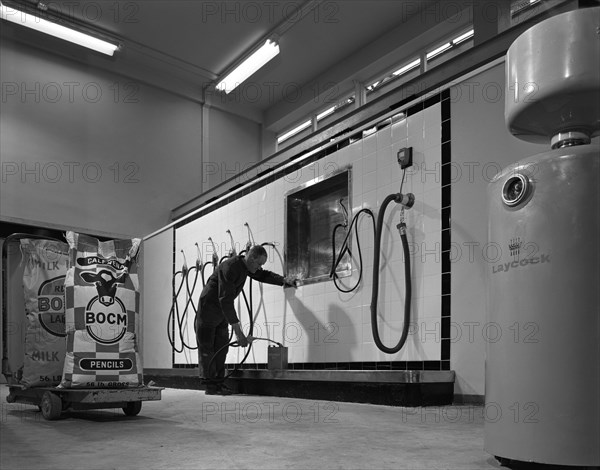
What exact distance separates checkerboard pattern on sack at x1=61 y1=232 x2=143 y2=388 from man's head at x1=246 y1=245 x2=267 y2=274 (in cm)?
178

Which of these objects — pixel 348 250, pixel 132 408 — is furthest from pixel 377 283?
pixel 132 408

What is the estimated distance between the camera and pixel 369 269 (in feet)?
15.3

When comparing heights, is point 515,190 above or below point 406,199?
below

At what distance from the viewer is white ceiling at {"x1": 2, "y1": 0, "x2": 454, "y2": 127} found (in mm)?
7711

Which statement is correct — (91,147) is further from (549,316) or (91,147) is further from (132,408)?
(549,316)

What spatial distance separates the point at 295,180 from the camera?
576 cm

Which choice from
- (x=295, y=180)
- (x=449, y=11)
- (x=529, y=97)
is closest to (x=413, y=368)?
(x=295, y=180)

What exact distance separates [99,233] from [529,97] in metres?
7.46

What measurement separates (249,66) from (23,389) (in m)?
6.21

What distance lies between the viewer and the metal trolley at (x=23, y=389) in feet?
10.6

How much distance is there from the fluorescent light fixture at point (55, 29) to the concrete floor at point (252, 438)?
18.6 feet

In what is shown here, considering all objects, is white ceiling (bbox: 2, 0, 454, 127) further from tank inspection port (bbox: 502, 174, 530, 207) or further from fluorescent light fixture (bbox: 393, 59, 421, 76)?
tank inspection port (bbox: 502, 174, 530, 207)

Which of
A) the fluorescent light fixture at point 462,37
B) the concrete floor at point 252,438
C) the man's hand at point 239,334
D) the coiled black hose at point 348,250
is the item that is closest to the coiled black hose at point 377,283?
the coiled black hose at point 348,250

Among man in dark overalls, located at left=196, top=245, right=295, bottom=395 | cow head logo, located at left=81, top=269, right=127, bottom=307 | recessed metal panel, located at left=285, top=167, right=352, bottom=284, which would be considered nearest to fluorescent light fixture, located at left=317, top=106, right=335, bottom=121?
recessed metal panel, located at left=285, top=167, right=352, bottom=284
